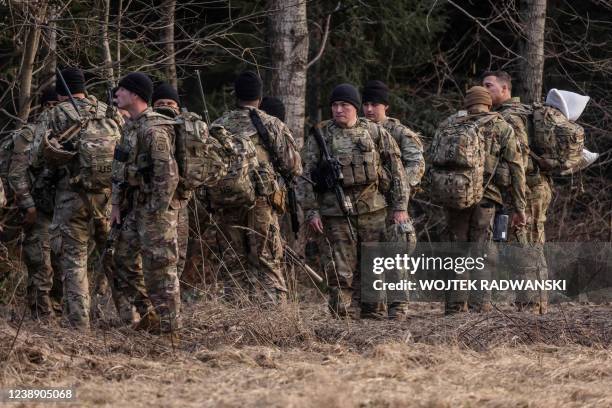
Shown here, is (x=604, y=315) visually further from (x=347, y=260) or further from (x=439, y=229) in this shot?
(x=439, y=229)

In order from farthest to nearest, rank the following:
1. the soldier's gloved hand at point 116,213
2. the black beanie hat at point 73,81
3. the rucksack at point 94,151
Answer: the black beanie hat at point 73,81
the rucksack at point 94,151
the soldier's gloved hand at point 116,213

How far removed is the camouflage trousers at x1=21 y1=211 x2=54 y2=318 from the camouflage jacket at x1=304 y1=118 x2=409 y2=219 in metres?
2.42

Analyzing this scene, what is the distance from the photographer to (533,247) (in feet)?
41.7

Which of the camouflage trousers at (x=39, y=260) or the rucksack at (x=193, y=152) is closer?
the rucksack at (x=193, y=152)

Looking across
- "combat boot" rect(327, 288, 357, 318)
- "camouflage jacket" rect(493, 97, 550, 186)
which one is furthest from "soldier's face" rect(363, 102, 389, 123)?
"combat boot" rect(327, 288, 357, 318)

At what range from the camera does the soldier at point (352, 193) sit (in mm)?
11570

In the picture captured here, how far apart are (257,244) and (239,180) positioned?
27.3 inches

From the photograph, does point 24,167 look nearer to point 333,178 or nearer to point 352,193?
point 333,178

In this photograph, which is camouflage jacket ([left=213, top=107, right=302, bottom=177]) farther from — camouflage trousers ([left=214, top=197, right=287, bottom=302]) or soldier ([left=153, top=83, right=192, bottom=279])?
soldier ([left=153, top=83, right=192, bottom=279])

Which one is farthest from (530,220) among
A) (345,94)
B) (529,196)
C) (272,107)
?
(272,107)

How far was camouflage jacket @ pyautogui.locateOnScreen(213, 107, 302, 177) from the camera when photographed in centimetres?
1152

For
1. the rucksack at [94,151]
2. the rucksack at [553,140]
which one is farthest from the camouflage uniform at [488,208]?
the rucksack at [94,151]

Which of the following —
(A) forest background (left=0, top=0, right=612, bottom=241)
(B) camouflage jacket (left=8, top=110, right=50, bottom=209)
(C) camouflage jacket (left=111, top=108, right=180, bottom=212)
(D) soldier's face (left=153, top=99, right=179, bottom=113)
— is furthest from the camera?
(A) forest background (left=0, top=0, right=612, bottom=241)

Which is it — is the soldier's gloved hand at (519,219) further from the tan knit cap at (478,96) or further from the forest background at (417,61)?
the forest background at (417,61)
